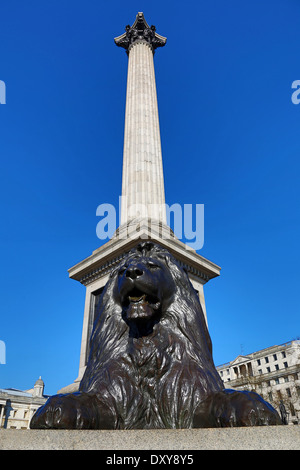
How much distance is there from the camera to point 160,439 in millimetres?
1625

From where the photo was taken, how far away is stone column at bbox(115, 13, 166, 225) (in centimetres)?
1144

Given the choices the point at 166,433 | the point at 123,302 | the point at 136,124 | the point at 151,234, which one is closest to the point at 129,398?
the point at 123,302

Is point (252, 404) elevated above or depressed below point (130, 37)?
below

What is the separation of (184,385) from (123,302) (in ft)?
2.38

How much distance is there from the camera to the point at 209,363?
2.70m

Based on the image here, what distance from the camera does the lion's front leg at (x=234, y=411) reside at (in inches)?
76.0

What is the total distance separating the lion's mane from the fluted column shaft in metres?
7.80

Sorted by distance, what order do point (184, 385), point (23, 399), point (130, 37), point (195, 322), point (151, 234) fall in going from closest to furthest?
1. point (184, 385)
2. point (195, 322)
3. point (151, 234)
4. point (130, 37)
5. point (23, 399)

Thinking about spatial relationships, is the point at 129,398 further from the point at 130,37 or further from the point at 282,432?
the point at 130,37

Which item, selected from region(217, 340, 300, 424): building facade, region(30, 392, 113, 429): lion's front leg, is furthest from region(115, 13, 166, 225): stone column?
region(217, 340, 300, 424): building facade

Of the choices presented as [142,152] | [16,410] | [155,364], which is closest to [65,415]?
[155,364]

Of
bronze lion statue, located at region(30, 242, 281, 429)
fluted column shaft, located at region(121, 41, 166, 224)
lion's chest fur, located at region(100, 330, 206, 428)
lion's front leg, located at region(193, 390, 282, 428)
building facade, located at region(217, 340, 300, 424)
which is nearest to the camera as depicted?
lion's front leg, located at region(193, 390, 282, 428)

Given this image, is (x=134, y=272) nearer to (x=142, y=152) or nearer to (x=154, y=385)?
(x=154, y=385)

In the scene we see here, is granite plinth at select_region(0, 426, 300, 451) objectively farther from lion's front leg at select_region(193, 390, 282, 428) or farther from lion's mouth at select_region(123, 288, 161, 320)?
lion's mouth at select_region(123, 288, 161, 320)
